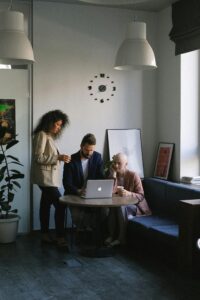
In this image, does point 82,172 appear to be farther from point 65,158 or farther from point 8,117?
point 8,117

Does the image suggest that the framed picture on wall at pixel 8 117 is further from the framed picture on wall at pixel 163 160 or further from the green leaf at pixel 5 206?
the framed picture on wall at pixel 163 160

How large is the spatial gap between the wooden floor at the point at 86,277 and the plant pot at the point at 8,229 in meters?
0.25

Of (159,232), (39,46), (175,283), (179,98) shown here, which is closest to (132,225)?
(159,232)

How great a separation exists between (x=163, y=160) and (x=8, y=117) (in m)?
2.13

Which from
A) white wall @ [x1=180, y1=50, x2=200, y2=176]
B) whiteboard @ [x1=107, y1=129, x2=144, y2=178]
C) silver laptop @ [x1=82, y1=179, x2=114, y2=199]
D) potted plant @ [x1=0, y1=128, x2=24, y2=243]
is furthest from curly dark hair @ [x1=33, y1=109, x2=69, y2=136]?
white wall @ [x1=180, y1=50, x2=200, y2=176]

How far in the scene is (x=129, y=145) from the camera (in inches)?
252

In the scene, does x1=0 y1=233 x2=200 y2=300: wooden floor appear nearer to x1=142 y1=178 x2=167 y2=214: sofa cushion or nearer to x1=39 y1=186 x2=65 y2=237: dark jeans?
x1=39 y1=186 x2=65 y2=237: dark jeans

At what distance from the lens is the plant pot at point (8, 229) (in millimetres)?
5539

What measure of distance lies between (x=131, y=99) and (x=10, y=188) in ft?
6.98

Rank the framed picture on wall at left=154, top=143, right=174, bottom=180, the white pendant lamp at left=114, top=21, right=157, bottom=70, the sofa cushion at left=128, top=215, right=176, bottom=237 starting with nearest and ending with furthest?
the white pendant lamp at left=114, top=21, right=157, bottom=70, the sofa cushion at left=128, top=215, right=176, bottom=237, the framed picture on wall at left=154, top=143, right=174, bottom=180

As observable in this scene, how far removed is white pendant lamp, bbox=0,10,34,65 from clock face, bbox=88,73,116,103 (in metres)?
2.30

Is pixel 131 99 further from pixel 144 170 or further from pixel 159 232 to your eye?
pixel 159 232

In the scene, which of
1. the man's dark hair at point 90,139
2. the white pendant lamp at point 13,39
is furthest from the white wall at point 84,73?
the white pendant lamp at point 13,39

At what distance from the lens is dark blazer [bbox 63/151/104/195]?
17.5ft
